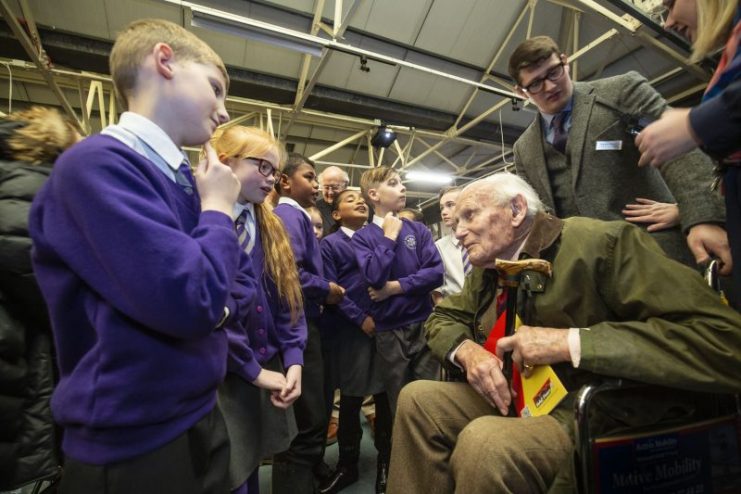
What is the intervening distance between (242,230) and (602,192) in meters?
1.48

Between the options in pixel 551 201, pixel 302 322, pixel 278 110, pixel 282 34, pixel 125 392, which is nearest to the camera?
pixel 125 392

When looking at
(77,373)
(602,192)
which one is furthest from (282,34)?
(77,373)

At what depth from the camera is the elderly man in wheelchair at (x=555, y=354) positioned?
0.88 m

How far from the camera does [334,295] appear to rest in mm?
1964

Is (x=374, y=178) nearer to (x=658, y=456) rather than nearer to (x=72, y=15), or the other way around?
(x=658, y=456)

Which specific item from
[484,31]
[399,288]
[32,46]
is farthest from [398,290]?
[484,31]

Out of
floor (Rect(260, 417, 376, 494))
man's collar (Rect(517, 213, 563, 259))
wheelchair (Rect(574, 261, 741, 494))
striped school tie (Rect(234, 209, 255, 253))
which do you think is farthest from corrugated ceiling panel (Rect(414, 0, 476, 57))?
wheelchair (Rect(574, 261, 741, 494))

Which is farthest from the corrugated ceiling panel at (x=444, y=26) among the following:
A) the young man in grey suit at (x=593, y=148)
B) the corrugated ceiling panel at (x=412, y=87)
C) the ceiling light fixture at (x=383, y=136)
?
the young man in grey suit at (x=593, y=148)

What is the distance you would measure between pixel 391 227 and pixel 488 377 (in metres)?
1.21

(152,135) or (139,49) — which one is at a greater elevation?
(139,49)

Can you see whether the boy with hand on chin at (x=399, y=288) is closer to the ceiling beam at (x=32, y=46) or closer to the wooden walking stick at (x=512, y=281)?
the wooden walking stick at (x=512, y=281)

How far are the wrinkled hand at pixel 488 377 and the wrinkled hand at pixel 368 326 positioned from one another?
85cm

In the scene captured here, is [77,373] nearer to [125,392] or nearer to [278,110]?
[125,392]

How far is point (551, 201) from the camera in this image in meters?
1.65
